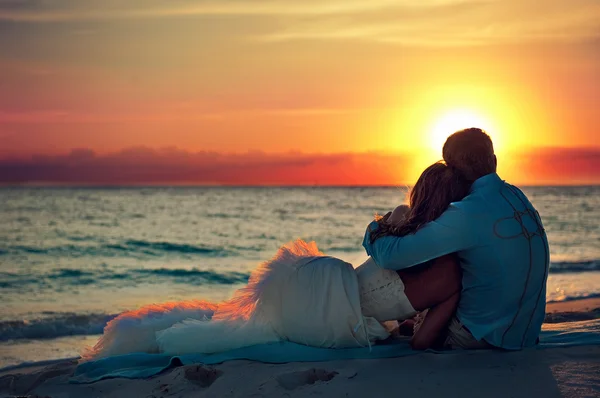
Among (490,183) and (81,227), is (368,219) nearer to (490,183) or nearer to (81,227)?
(81,227)

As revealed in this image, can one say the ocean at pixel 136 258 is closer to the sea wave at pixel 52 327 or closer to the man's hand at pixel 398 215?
the sea wave at pixel 52 327

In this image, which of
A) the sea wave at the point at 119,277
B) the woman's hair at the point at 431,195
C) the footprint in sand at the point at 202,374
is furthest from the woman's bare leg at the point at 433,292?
the sea wave at the point at 119,277

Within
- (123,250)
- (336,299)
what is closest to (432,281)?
(336,299)

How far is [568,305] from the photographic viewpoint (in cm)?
895

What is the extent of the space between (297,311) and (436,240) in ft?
3.42

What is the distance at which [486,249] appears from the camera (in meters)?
3.98

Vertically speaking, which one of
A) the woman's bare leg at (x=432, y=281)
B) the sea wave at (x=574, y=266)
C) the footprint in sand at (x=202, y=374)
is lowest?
the sea wave at (x=574, y=266)

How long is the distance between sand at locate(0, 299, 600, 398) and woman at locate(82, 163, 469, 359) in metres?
0.25

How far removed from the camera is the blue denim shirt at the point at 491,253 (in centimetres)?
394

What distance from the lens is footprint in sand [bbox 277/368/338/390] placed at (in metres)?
3.87

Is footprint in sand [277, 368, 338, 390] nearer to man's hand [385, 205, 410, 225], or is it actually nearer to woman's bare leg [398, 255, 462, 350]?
woman's bare leg [398, 255, 462, 350]

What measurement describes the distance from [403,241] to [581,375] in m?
1.24

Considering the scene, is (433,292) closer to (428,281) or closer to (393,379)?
(428,281)

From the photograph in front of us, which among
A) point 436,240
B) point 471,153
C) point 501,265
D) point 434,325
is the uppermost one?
point 471,153
